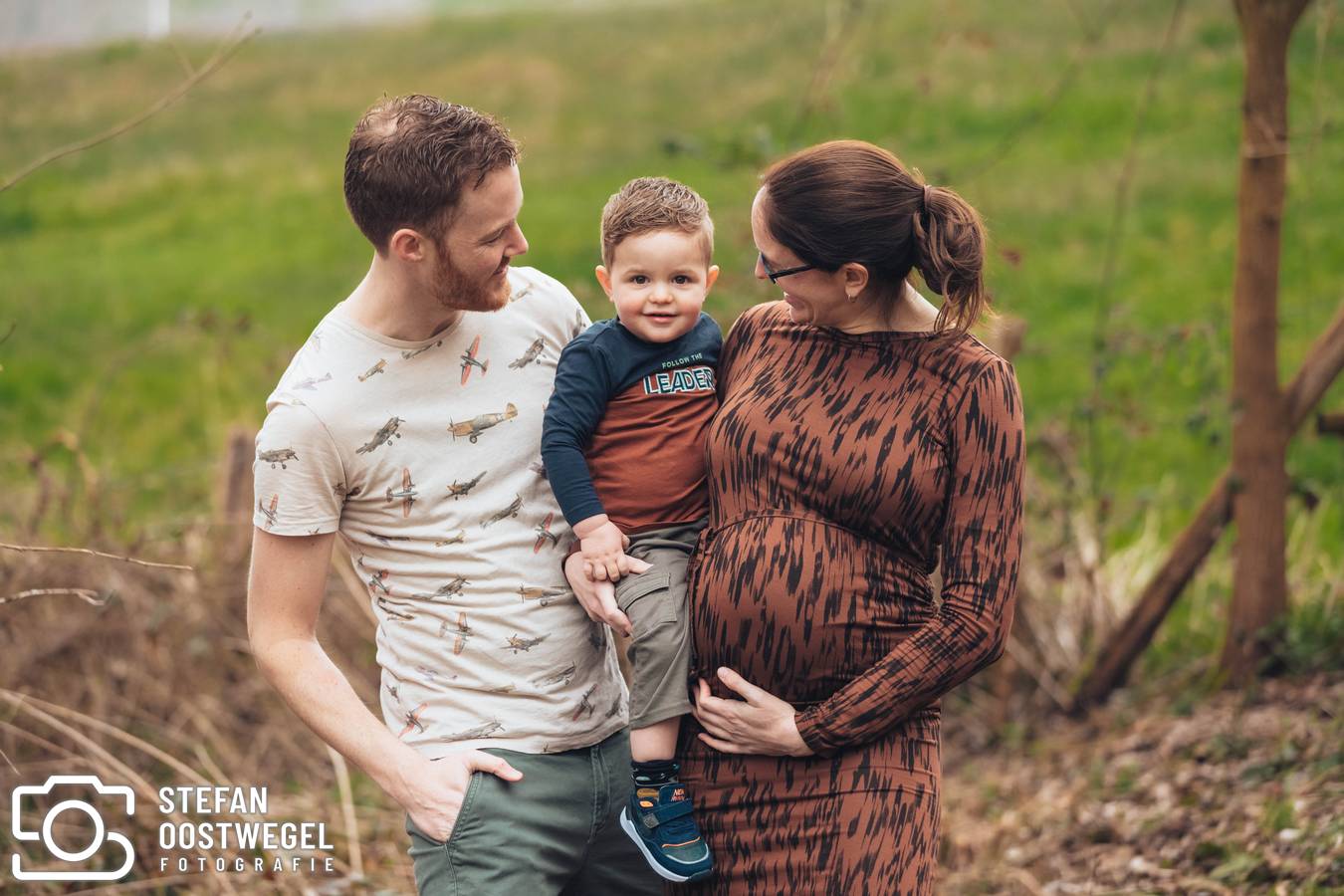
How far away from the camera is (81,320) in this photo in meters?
12.6

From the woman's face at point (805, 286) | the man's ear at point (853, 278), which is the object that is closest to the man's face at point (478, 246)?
the woman's face at point (805, 286)

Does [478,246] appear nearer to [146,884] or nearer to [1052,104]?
[146,884]

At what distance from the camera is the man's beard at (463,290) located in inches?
99.8

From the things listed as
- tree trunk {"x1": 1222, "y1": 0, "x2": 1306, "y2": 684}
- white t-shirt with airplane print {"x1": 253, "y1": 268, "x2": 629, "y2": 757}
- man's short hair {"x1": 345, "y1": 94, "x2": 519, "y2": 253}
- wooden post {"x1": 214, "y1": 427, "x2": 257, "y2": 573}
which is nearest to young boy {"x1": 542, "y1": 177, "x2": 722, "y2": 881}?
white t-shirt with airplane print {"x1": 253, "y1": 268, "x2": 629, "y2": 757}

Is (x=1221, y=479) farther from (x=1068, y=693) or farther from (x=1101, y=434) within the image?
(x=1101, y=434)

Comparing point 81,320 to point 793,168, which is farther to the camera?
point 81,320

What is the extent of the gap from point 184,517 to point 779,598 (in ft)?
13.8

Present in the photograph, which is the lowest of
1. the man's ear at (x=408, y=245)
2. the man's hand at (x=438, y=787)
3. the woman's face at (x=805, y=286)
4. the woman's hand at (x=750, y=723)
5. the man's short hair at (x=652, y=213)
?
the man's hand at (x=438, y=787)

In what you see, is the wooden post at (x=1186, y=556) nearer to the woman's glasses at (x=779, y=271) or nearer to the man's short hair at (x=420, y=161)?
the woman's glasses at (x=779, y=271)

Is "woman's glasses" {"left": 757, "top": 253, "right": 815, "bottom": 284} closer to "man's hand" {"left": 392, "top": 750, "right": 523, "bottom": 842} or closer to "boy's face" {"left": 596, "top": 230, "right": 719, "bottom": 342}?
"boy's face" {"left": 596, "top": 230, "right": 719, "bottom": 342}

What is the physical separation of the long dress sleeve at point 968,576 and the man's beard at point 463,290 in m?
0.87

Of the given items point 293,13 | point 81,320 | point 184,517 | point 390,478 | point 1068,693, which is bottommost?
point 1068,693

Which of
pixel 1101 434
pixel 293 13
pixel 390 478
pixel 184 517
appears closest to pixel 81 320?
pixel 184 517

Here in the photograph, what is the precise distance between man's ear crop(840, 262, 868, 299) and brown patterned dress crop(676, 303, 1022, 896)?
0.10 meters
